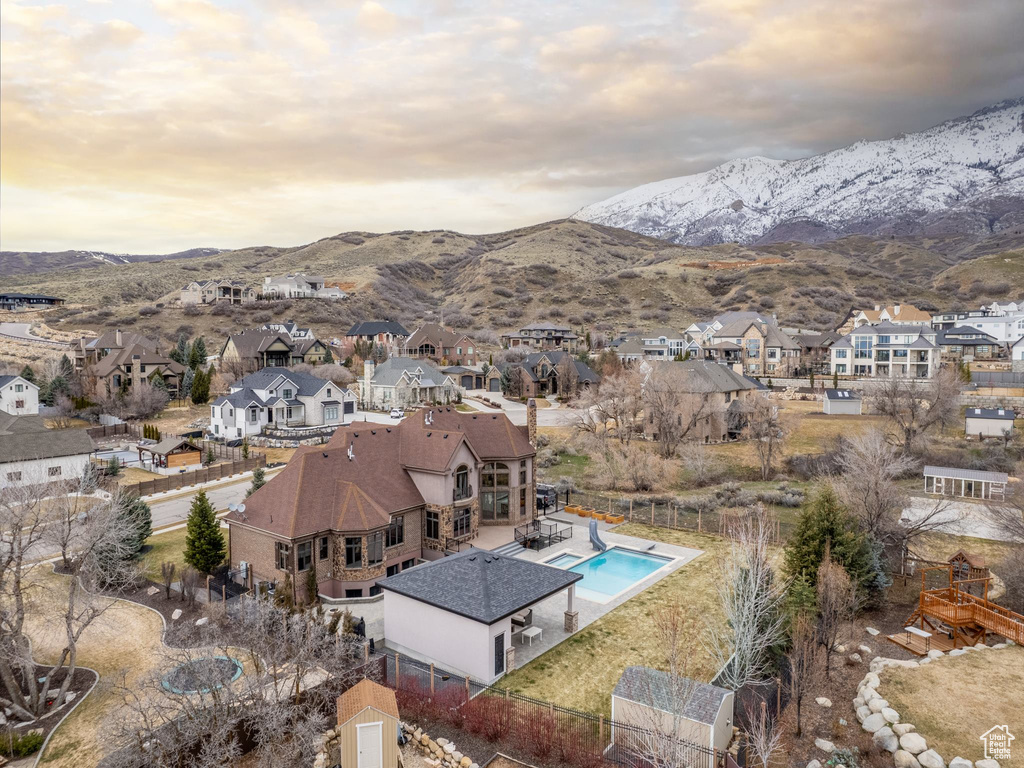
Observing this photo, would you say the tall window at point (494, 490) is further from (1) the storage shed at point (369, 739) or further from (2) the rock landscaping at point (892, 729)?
(2) the rock landscaping at point (892, 729)

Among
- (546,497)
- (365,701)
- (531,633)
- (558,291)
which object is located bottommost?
(546,497)

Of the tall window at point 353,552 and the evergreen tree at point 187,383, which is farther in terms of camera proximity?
the evergreen tree at point 187,383

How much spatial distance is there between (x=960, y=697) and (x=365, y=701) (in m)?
16.4

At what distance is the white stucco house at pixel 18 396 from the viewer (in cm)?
6006

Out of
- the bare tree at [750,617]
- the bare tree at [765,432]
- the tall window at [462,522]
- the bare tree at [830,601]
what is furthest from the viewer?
the bare tree at [765,432]

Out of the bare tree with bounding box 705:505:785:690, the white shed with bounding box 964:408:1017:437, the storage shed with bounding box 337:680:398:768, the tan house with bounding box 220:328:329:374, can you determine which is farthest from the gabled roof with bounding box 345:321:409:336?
the storage shed with bounding box 337:680:398:768

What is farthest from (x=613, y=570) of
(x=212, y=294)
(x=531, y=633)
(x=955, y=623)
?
(x=212, y=294)

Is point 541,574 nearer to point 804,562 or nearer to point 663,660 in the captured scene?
point 663,660

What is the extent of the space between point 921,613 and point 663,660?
33.0ft

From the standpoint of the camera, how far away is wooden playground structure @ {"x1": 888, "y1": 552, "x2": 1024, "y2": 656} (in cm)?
1988

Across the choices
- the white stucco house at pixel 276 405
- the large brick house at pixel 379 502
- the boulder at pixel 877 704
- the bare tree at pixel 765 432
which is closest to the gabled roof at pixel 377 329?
the white stucco house at pixel 276 405

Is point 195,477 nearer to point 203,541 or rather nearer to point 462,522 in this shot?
point 203,541

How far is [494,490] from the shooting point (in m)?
33.4

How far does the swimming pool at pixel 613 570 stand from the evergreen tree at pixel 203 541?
15626mm
